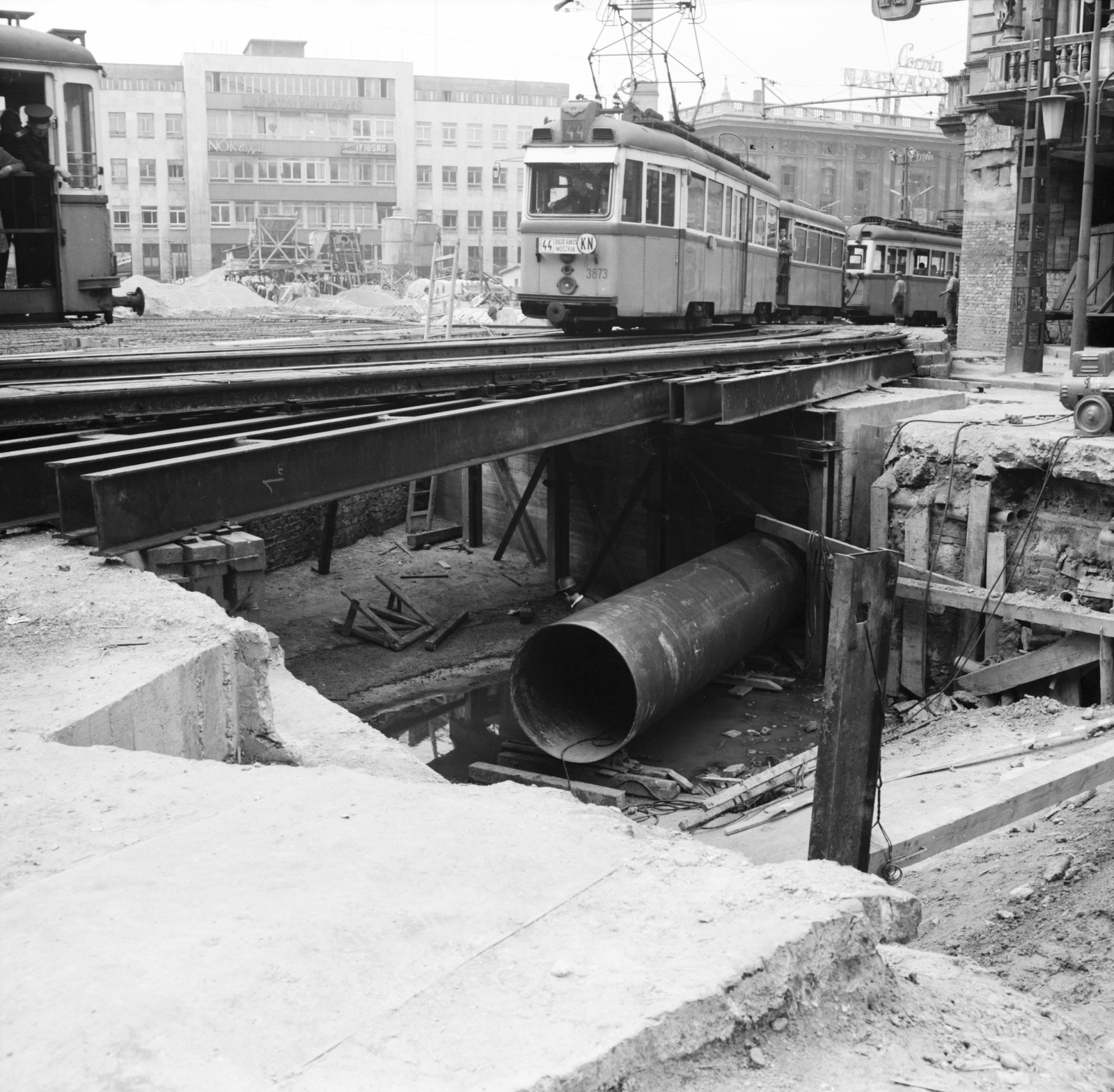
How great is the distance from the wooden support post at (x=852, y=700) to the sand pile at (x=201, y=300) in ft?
85.5

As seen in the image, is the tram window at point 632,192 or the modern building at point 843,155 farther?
the modern building at point 843,155

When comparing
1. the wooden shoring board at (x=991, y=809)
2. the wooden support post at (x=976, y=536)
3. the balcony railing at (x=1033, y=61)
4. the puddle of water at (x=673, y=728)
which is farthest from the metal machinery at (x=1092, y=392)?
the balcony railing at (x=1033, y=61)

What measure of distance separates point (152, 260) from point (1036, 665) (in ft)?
209

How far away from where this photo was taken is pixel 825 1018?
3.00 meters

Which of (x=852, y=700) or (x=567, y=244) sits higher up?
(x=567, y=244)

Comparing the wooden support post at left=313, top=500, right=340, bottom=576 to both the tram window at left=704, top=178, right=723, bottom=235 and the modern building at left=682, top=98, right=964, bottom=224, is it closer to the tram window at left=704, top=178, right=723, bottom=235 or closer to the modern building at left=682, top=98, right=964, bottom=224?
the tram window at left=704, top=178, right=723, bottom=235

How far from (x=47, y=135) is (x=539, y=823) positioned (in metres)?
12.4

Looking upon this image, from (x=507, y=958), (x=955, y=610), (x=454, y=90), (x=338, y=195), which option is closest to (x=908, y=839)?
(x=507, y=958)

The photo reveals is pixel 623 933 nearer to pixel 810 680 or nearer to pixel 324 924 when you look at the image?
pixel 324 924

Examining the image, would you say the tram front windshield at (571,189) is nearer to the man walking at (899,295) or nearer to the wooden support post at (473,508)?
the wooden support post at (473,508)

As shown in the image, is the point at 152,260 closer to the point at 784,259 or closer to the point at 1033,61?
the point at 784,259

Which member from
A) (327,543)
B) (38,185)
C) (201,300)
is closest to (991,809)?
(38,185)

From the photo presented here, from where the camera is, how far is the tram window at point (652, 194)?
1683 cm

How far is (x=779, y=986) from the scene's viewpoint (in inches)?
115
